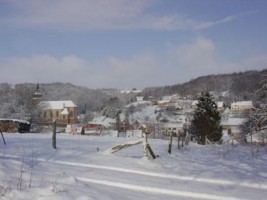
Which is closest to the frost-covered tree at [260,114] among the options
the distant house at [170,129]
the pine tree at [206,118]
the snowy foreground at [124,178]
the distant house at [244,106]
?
the distant house at [244,106]

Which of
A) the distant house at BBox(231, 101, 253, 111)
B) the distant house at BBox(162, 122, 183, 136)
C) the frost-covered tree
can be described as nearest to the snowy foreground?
the frost-covered tree

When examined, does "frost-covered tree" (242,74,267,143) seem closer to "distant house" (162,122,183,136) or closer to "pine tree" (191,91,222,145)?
"distant house" (162,122,183,136)

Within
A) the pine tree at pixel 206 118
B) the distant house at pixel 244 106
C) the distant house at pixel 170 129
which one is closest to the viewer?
the distant house at pixel 244 106

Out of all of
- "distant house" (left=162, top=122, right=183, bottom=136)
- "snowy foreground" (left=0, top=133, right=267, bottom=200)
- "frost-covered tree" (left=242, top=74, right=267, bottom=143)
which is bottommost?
"snowy foreground" (left=0, top=133, right=267, bottom=200)

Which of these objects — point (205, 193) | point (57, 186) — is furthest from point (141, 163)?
point (57, 186)

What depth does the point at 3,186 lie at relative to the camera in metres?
6.95

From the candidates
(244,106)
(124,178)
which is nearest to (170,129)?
(244,106)

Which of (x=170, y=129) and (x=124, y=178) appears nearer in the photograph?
(x=124, y=178)

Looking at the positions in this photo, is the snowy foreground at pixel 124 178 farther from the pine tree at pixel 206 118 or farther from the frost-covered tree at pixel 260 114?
the pine tree at pixel 206 118

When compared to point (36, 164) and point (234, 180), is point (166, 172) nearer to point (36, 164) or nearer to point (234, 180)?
point (234, 180)

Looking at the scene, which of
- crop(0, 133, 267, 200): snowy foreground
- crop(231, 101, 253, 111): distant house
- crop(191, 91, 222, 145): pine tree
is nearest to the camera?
crop(0, 133, 267, 200): snowy foreground

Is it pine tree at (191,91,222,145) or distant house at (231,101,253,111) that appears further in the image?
pine tree at (191,91,222,145)

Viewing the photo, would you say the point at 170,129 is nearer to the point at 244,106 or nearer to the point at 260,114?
the point at 244,106

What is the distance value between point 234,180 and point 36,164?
5.16 m
